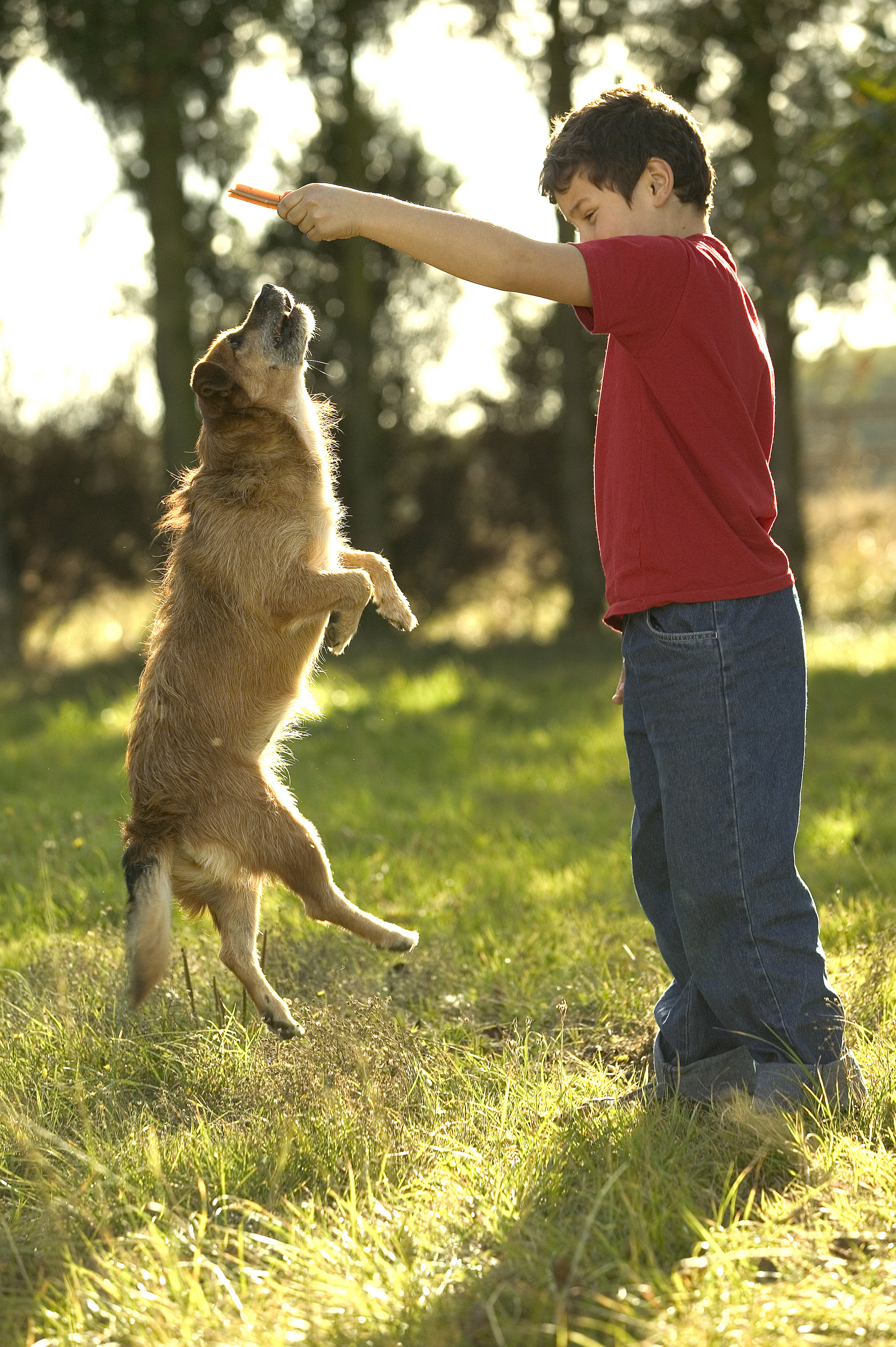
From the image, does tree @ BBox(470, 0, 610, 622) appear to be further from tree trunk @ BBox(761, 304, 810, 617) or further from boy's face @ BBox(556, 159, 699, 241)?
boy's face @ BBox(556, 159, 699, 241)

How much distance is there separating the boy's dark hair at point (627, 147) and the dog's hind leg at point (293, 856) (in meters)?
1.59

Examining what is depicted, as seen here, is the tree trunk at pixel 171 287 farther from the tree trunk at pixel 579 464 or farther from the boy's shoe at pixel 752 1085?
the boy's shoe at pixel 752 1085

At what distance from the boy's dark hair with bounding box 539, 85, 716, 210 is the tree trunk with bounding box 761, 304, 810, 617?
10137 mm

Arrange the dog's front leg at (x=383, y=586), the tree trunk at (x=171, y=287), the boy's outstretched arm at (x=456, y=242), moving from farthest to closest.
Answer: the tree trunk at (x=171, y=287) < the dog's front leg at (x=383, y=586) < the boy's outstretched arm at (x=456, y=242)

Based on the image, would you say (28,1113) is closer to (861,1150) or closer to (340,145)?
(861,1150)

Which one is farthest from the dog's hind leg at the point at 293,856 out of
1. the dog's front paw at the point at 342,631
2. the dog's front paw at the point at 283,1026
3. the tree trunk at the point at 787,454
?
the tree trunk at the point at 787,454

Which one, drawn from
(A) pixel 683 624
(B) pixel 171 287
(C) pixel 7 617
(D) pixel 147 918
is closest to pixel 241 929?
(D) pixel 147 918

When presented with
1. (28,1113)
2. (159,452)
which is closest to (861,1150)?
(28,1113)

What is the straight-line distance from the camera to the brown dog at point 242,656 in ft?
10.6

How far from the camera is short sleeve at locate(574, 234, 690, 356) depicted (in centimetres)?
251

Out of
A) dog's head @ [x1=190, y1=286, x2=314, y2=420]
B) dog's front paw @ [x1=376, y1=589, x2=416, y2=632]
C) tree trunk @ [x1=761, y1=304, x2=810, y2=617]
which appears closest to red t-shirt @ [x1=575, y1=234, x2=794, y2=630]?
dog's front paw @ [x1=376, y1=589, x2=416, y2=632]

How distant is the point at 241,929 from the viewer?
11.2 ft

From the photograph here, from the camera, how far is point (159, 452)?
1416 cm

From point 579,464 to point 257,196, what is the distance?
10.6 meters
